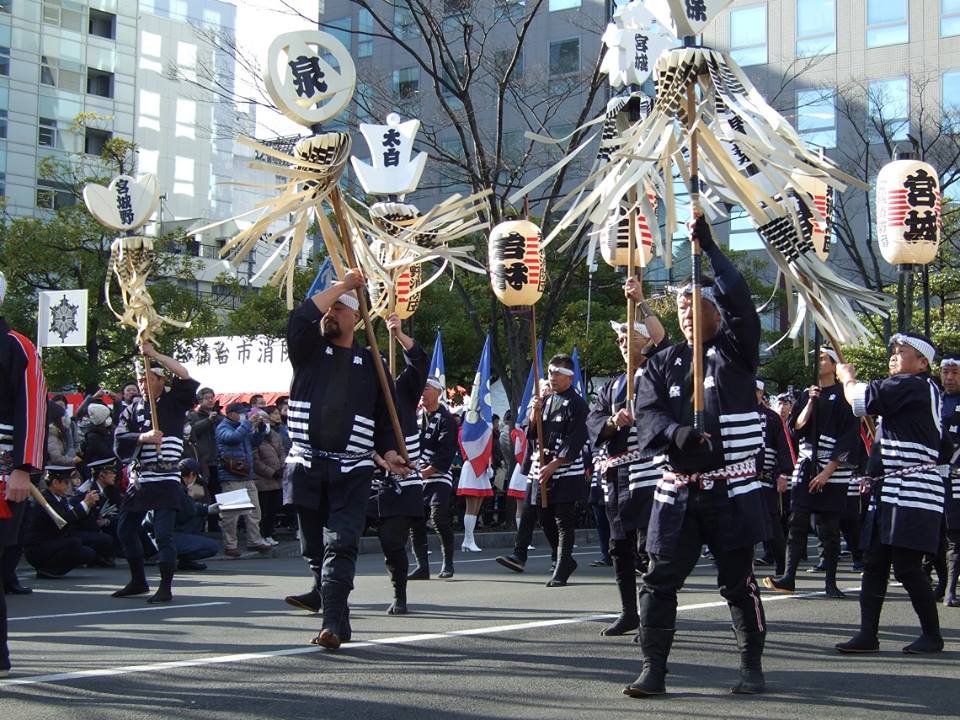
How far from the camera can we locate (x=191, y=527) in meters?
14.6

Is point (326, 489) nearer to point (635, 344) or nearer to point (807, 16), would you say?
point (635, 344)

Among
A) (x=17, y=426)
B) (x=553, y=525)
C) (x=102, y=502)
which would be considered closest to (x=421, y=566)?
(x=553, y=525)

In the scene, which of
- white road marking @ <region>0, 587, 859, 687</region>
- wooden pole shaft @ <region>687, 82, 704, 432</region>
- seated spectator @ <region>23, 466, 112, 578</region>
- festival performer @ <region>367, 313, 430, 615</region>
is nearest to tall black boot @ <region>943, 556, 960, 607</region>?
white road marking @ <region>0, 587, 859, 687</region>

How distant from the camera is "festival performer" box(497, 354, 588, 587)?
37.3ft

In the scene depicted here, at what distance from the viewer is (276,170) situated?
7.75 meters

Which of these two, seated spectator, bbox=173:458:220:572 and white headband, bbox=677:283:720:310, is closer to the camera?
white headband, bbox=677:283:720:310

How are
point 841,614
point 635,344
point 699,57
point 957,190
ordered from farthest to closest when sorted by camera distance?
point 957,190 → point 841,614 → point 635,344 → point 699,57

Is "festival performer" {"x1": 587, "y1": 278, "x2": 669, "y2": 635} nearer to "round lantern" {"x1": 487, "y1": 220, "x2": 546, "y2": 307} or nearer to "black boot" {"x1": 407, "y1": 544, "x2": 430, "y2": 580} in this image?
"black boot" {"x1": 407, "y1": 544, "x2": 430, "y2": 580}

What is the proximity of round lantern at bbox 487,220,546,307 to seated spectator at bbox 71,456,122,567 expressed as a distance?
4.91 meters

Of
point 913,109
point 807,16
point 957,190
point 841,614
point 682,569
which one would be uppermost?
point 807,16

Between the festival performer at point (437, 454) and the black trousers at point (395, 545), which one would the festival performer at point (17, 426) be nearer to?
the black trousers at point (395, 545)

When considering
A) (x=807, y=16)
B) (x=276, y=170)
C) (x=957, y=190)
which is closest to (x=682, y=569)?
(x=276, y=170)

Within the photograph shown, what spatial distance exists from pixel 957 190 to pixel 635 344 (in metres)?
22.0

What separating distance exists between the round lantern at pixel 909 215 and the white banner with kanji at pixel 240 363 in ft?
52.0
